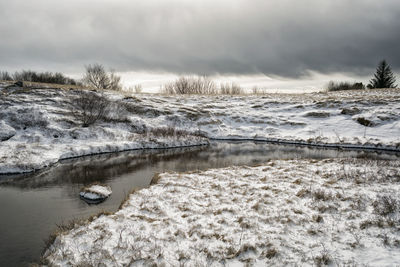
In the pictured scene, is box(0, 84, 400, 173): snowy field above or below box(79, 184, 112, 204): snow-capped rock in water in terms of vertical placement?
above

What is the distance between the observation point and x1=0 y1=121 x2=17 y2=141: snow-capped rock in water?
64.4 feet

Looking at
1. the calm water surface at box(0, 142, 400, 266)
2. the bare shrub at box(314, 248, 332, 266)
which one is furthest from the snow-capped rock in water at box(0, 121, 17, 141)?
the bare shrub at box(314, 248, 332, 266)

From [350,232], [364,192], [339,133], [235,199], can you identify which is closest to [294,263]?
[350,232]

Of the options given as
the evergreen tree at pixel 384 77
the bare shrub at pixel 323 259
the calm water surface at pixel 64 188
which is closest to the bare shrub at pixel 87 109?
the calm water surface at pixel 64 188

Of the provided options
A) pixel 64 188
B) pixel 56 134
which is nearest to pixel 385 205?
pixel 64 188

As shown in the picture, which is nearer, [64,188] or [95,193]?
[95,193]

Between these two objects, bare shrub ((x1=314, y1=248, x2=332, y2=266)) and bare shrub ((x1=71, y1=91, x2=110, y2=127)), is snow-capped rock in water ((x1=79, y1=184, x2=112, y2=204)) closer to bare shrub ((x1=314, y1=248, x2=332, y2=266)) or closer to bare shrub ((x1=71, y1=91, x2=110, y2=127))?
bare shrub ((x1=314, y1=248, x2=332, y2=266))

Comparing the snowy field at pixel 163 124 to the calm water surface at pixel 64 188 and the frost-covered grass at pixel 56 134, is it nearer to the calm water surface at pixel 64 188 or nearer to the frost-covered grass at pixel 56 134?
the frost-covered grass at pixel 56 134

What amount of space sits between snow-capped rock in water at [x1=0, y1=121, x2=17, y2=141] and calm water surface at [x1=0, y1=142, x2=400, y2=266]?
8.01 meters

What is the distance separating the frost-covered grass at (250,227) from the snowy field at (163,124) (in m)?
Answer: 11.3

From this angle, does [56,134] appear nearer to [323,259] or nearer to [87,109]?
[87,109]

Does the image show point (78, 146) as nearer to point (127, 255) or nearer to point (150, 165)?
point (150, 165)

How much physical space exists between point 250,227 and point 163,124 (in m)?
25.5

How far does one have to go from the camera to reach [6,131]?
66.0 ft
